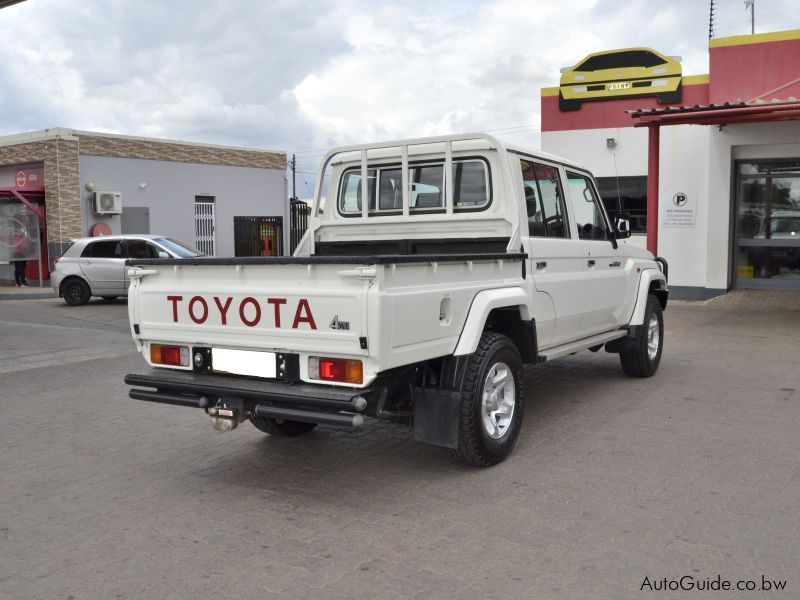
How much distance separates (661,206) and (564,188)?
32.5 ft

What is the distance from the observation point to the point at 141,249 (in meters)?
Result: 16.2

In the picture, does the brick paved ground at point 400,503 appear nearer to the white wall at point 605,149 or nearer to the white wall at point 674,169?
the white wall at point 674,169

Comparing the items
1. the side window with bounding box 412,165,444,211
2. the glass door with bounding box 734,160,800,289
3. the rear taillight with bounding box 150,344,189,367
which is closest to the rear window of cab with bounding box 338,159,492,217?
the side window with bounding box 412,165,444,211

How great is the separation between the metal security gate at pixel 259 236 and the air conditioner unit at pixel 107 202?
4405mm

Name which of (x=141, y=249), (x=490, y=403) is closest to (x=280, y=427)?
(x=490, y=403)

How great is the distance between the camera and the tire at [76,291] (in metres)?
16.5

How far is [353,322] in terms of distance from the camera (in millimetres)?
3914

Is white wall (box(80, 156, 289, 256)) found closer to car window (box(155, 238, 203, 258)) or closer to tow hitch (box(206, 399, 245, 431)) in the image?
car window (box(155, 238, 203, 258))

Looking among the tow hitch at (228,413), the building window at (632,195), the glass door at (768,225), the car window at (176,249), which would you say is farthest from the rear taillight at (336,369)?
the glass door at (768,225)

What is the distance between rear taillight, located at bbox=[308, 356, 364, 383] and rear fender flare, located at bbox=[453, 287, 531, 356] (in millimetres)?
752

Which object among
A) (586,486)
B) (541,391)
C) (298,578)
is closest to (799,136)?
(541,391)

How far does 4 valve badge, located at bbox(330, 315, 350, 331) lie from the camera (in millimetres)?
3939

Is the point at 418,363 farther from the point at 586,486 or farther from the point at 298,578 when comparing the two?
the point at 298,578

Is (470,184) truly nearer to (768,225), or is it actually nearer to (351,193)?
(351,193)
